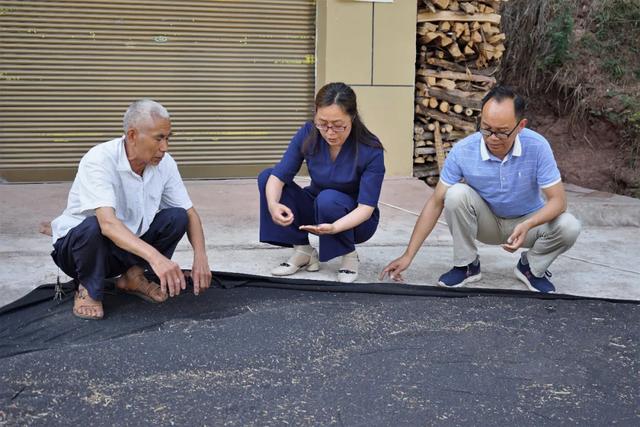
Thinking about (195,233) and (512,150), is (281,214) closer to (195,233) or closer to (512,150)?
(195,233)

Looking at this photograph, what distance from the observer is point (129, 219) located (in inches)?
120

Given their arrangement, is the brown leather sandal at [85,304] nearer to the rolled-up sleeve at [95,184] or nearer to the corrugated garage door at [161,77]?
the rolled-up sleeve at [95,184]

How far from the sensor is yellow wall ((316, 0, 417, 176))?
5836 mm

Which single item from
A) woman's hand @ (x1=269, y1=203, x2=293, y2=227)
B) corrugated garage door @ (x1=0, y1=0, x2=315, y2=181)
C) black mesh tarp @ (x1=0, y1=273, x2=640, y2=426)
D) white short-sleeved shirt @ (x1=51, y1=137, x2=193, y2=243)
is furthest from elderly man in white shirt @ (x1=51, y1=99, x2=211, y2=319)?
corrugated garage door @ (x1=0, y1=0, x2=315, y2=181)

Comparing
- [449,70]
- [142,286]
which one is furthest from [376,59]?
[142,286]

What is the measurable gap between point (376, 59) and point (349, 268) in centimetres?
267

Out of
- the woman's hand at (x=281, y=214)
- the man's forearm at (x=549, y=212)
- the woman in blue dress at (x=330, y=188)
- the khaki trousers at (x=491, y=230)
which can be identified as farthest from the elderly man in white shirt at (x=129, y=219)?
the man's forearm at (x=549, y=212)

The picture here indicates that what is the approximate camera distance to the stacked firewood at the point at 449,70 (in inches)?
237

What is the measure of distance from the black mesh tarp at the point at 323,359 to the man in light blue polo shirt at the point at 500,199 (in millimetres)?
231

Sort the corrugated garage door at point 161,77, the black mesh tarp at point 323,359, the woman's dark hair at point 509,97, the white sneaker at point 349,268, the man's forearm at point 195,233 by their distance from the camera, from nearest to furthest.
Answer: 1. the black mesh tarp at point 323,359
2. the man's forearm at point 195,233
3. the woman's dark hair at point 509,97
4. the white sneaker at point 349,268
5. the corrugated garage door at point 161,77

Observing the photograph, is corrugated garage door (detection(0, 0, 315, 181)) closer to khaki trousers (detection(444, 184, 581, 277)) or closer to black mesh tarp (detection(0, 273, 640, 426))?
black mesh tarp (detection(0, 273, 640, 426))

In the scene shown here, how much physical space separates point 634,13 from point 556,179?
18.2 ft

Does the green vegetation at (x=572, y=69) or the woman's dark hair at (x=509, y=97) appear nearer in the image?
the woman's dark hair at (x=509, y=97)

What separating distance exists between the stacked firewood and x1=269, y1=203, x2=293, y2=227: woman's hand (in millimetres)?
2899
